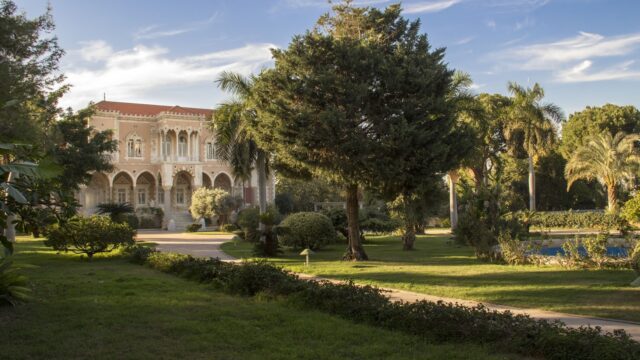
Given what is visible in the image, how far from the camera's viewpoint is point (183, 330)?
691 centimetres

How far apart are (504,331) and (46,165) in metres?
4.61

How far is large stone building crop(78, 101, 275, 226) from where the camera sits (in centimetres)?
4866

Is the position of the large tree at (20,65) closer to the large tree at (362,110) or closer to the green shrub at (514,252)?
the large tree at (362,110)

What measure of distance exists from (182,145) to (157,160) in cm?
270

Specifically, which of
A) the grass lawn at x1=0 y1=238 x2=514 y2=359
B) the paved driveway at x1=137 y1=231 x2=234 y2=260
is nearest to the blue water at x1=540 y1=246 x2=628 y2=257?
the grass lawn at x1=0 y1=238 x2=514 y2=359

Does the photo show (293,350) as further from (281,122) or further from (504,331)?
(281,122)

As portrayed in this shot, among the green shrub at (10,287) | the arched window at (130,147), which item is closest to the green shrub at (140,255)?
the green shrub at (10,287)

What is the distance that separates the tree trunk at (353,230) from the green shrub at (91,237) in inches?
267

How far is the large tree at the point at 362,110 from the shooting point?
563 inches

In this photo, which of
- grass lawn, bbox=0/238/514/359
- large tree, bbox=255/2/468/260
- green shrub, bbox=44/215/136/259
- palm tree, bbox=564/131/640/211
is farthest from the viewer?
palm tree, bbox=564/131/640/211

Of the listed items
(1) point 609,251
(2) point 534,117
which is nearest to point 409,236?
(1) point 609,251

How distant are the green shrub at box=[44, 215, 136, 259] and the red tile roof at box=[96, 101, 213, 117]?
34.0 m

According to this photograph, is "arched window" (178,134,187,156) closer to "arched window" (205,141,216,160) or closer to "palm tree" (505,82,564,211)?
"arched window" (205,141,216,160)

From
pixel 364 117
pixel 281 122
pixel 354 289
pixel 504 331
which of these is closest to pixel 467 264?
pixel 364 117
